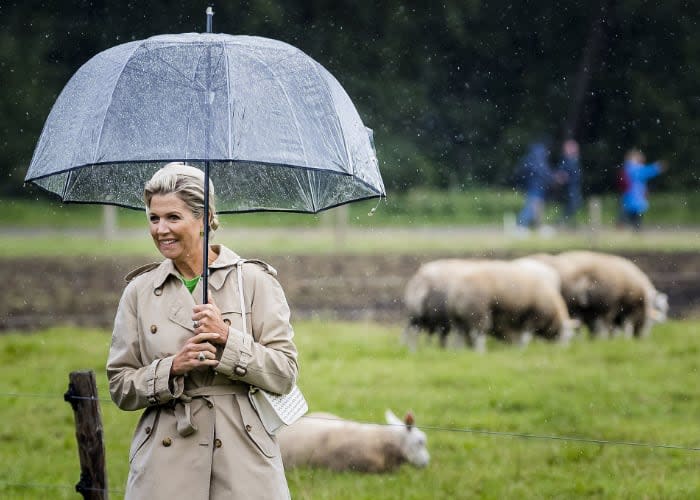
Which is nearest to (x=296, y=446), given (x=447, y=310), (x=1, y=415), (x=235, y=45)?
(x=1, y=415)

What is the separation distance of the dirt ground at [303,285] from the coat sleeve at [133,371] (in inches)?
288

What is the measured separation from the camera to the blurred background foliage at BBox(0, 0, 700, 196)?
11141mm

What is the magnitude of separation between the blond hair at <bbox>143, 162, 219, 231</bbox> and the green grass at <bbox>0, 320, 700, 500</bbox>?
1461mm

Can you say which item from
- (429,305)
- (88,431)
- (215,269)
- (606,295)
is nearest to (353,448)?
(88,431)

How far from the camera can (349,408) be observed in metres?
6.84

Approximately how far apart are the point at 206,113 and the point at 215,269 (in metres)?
0.42

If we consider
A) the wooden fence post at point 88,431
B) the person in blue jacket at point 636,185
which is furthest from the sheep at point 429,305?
the person in blue jacket at point 636,185

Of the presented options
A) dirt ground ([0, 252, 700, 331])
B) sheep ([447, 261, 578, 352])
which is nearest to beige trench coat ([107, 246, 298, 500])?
sheep ([447, 261, 578, 352])

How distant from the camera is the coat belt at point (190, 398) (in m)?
2.81

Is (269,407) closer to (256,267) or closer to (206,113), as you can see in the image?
(256,267)

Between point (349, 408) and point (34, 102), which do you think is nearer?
point (349, 408)

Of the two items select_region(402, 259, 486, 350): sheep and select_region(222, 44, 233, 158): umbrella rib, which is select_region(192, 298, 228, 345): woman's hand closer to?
select_region(222, 44, 233, 158): umbrella rib

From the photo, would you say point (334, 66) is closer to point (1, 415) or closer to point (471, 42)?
point (471, 42)

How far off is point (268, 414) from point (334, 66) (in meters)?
8.35
